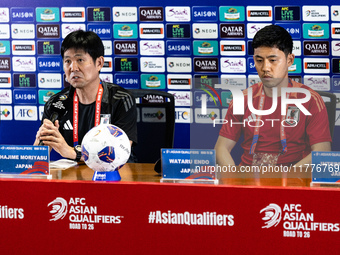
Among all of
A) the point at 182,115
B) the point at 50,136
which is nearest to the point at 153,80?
the point at 182,115

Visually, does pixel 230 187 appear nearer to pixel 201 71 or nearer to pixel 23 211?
pixel 23 211

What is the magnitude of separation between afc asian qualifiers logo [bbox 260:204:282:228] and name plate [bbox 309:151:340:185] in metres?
0.15

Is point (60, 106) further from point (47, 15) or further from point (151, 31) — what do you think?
point (47, 15)

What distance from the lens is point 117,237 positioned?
5.34ft

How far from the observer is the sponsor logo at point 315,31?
12.8 feet

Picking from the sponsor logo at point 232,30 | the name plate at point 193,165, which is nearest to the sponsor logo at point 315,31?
the sponsor logo at point 232,30

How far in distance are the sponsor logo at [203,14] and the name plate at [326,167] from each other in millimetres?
2593

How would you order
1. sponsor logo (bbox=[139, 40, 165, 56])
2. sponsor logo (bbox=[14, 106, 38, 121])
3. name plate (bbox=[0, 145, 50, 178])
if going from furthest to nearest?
sponsor logo (bbox=[14, 106, 38, 121]), sponsor logo (bbox=[139, 40, 165, 56]), name plate (bbox=[0, 145, 50, 178])

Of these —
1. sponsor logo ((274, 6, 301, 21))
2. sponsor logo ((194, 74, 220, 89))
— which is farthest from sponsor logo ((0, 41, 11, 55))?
sponsor logo ((194, 74, 220, 89))

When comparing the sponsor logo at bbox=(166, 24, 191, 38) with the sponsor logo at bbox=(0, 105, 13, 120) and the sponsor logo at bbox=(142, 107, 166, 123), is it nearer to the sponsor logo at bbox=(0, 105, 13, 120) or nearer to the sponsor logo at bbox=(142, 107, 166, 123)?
the sponsor logo at bbox=(142, 107, 166, 123)

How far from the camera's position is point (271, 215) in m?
1.52

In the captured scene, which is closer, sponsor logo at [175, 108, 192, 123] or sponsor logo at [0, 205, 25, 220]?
sponsor logo at [0, 205, 25, 220]

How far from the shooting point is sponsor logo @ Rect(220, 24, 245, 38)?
13.0ft

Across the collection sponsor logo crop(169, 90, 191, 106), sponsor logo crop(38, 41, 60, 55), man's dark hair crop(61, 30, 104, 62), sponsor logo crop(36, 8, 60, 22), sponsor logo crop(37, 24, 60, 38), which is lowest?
sponsor logo crop(169, 90, 191, 106)
